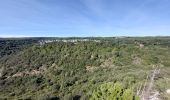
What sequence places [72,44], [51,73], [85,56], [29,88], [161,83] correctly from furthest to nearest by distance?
[72,44] < [85,56] < [51,73] < [29,88] < [161,83]

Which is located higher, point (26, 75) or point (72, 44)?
point (72, 44)

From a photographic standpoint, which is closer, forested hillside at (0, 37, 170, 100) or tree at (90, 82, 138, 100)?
tree at (90, 82, 138, 100)

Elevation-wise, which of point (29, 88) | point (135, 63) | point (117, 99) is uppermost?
point (117, 99)

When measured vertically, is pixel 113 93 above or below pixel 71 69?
above

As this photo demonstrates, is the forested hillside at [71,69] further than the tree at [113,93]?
Yes

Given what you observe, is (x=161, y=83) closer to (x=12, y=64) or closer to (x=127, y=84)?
(x=127, y=84)

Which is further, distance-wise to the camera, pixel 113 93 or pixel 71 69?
pixel 71 69

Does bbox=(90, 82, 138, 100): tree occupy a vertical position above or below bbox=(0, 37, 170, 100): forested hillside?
above

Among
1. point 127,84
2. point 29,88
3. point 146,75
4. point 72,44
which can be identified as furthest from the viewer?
point 72,44

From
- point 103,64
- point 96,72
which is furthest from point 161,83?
point 103,64

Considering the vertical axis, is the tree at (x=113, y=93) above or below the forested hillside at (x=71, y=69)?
above

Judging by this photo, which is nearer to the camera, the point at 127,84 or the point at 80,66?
the point at 127,84
